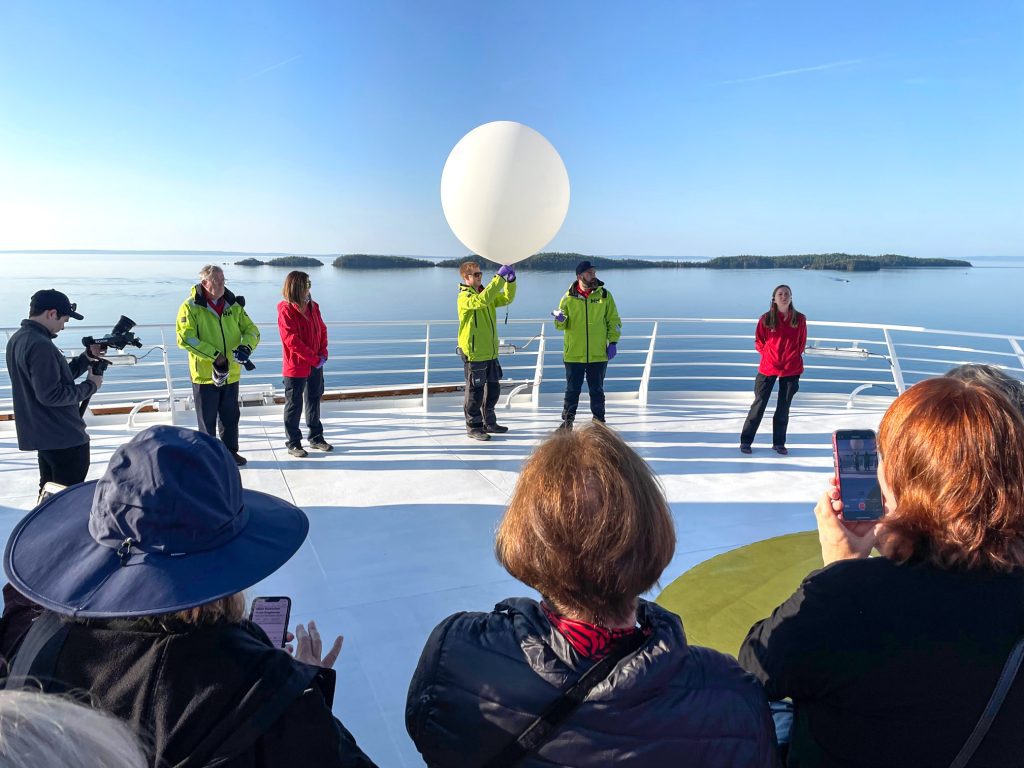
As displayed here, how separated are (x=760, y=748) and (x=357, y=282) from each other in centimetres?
Result: 5692

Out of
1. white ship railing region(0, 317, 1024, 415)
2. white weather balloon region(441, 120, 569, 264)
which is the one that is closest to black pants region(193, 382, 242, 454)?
white ship railing region(0, 317, 1024, 415)

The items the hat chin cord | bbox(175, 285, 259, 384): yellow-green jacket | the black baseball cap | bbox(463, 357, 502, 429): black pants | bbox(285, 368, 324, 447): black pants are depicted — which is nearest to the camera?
the hat chin cord

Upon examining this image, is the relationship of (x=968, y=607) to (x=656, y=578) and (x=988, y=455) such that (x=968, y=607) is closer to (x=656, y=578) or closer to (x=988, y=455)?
(x=988, y=455)

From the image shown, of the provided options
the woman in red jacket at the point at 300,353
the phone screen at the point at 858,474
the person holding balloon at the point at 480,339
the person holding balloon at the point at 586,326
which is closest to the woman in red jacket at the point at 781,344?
the person holding balloon at the point at 586,326

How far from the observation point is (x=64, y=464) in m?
2.62

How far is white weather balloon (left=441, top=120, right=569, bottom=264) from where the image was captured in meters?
4.20

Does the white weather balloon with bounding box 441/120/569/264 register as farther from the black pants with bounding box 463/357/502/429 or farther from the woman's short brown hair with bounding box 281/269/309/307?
the woman's short brown hair with bounding box 281/269/309/307

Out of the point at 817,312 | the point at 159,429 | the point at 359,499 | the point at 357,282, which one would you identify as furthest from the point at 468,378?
the point at 357,282

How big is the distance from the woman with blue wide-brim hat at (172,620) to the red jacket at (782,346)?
3523 millimetres

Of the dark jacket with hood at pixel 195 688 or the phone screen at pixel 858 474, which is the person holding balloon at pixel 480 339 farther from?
the dark jacket with hood at pixel 195 688

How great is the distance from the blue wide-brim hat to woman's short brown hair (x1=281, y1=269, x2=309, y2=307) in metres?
3.00

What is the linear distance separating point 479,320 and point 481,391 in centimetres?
54

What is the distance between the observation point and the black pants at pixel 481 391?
437 cm

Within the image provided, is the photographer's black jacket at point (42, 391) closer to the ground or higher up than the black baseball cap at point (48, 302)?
closer to the ground
